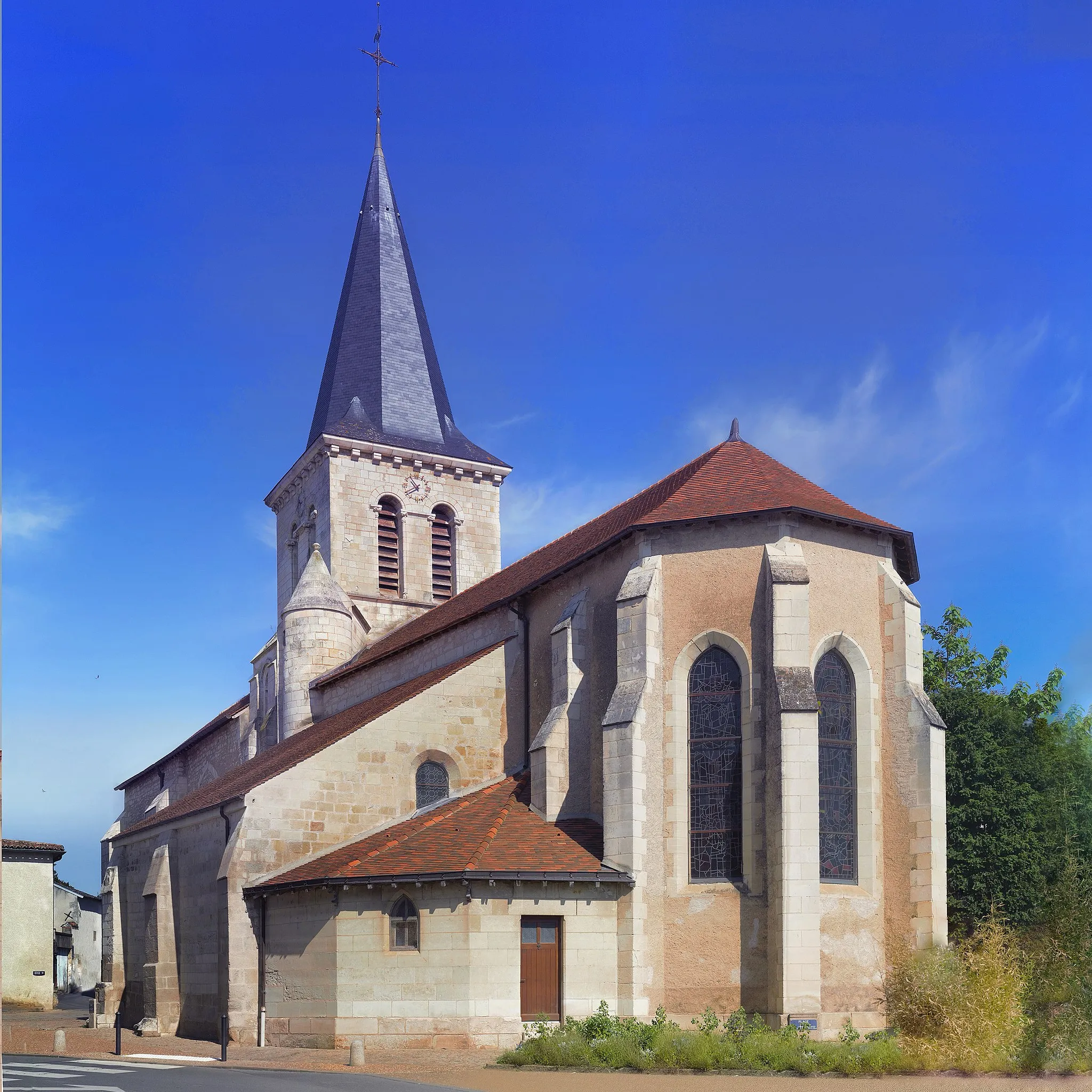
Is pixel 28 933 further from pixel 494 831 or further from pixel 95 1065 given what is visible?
pixel 494 831

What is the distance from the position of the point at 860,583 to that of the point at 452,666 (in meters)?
8.60

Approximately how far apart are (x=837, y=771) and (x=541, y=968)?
18.8ft

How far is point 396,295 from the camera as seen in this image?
144 feet

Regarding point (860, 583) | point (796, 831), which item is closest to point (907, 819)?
point (796, 831)

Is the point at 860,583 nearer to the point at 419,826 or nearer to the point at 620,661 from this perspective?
the point at 620,661

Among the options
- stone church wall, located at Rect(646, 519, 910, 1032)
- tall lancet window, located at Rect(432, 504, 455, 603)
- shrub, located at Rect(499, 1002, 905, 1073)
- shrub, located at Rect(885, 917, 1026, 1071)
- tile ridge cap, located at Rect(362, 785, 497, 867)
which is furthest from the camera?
tall lancet window, located at Rect(432, 504, 455, 603)

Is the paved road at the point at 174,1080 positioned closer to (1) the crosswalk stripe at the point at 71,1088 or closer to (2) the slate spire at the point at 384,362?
(1) the crosswalk stripe at the point at 71,1088

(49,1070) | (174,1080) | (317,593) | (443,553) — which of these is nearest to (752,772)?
(174,1080)

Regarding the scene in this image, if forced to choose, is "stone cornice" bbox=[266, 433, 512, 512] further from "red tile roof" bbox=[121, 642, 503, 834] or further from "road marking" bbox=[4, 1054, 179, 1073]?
"road marking" bbox=[4, 1054, 179, 1073]

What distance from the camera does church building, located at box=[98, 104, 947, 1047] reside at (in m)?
20.2

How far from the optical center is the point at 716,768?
21.5 meters

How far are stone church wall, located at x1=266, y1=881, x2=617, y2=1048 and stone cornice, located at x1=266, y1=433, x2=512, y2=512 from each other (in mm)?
21458

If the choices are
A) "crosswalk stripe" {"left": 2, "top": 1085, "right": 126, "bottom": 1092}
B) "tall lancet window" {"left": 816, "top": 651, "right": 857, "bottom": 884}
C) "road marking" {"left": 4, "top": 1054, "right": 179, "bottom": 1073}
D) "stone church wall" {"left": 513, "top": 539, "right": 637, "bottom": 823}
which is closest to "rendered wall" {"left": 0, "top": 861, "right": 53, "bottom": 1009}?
"road marking" {"left": 4, "top": 1054, "right": 179, "bottom": 1073}

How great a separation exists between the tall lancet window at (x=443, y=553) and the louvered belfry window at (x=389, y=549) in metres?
1.18
